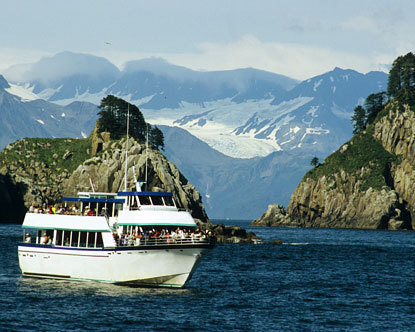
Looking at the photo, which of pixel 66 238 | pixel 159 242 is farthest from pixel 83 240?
pixel 159 242

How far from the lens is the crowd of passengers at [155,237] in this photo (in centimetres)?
6325

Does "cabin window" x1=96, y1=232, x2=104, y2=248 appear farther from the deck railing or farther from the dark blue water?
the dark blue water

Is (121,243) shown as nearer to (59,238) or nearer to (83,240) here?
(83,240)

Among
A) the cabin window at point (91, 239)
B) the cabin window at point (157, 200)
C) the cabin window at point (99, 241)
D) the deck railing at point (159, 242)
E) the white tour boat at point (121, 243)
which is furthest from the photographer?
the cabin window at point (157, 200)

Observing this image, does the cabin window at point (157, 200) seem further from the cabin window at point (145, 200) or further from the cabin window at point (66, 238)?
the cabin window at point (66, 238)

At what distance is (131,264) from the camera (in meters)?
63.5

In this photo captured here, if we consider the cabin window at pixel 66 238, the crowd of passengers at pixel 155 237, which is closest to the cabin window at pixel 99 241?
the crowd of passengers at pixel 155 237

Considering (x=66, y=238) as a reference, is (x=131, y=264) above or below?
below


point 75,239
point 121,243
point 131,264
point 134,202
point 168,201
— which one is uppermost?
point 168,201

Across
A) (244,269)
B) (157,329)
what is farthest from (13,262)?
(157,329)

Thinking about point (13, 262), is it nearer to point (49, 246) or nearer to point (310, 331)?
point (49, 246)

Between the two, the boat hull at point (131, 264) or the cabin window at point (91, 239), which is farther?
the cabin window at point (91, 239)

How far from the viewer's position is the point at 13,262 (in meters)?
88.2

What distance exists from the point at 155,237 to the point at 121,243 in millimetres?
3219
